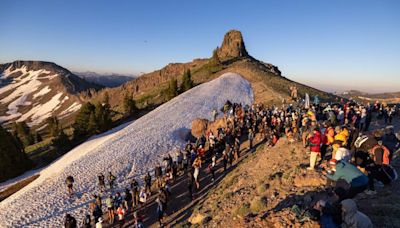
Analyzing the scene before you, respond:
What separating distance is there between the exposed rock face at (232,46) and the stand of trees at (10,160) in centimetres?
7374

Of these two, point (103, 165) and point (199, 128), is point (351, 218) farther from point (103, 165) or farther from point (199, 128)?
point (199, 128)

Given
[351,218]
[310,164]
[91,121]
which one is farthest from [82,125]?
[351,218]

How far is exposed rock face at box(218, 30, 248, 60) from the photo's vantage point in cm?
10506

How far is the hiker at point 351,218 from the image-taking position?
7.94 m

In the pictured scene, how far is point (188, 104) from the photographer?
50.1 meters

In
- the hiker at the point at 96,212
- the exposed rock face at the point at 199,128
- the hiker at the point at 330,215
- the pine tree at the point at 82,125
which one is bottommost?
the pine tree at the point at 82,125

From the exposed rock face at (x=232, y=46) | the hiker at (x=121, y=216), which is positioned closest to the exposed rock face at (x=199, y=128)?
the hiker at (x=121, y=216)

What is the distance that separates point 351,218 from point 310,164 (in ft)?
21.2

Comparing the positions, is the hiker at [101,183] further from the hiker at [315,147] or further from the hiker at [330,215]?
the hiker at [330,215]

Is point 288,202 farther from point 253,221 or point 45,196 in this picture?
point 45,196

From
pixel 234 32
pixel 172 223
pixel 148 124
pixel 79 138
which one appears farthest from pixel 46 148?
pixel 234 32

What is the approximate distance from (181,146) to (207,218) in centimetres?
2113

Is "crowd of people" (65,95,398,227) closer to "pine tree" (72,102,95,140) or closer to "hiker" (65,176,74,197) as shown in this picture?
"hiker" (65,176,74,197)

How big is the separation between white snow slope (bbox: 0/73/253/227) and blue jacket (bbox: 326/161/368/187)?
19.2 metres
